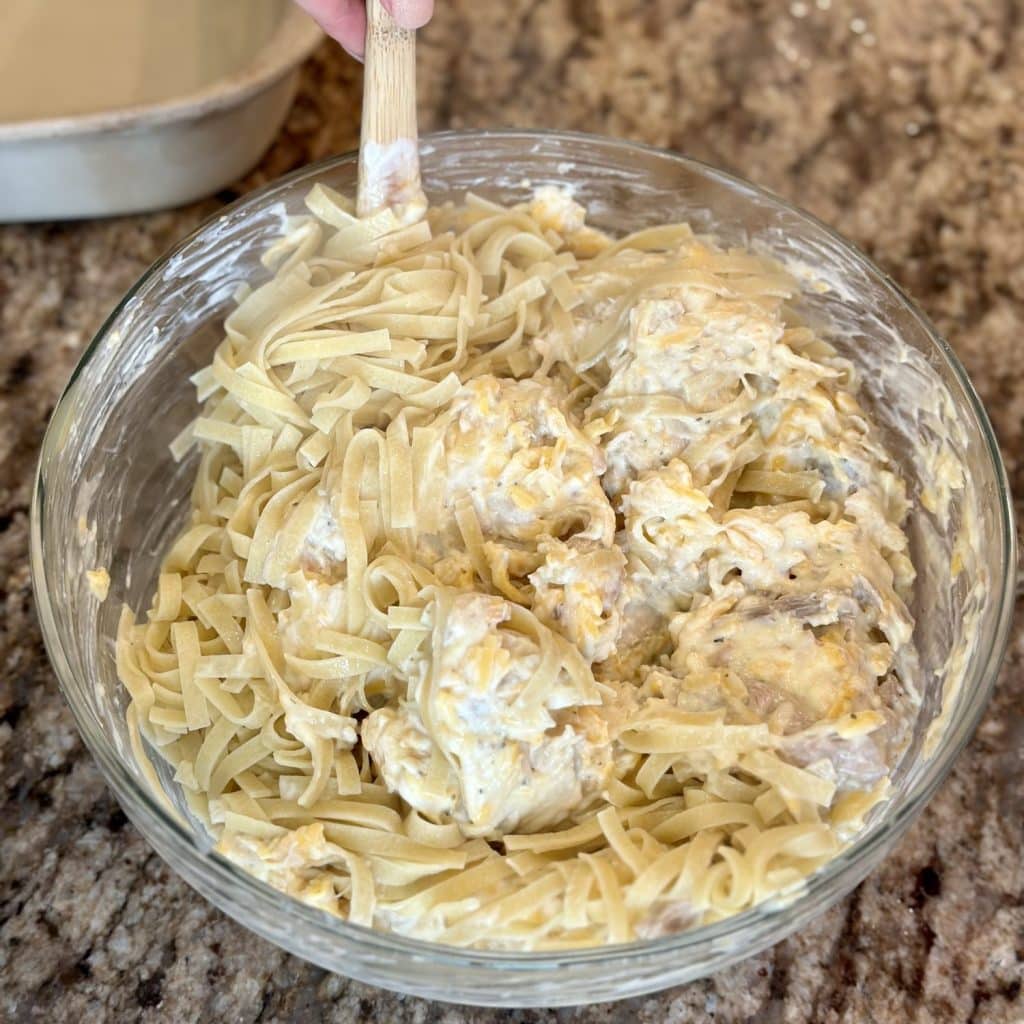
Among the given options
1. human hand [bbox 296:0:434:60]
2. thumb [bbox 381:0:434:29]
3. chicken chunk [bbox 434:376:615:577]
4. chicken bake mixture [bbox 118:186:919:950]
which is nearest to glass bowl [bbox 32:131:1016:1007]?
chicken bake mixture [bbox 118:186:919:950]

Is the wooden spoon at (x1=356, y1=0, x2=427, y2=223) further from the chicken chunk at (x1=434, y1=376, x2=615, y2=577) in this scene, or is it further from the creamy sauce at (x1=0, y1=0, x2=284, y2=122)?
the creamy sauce at (x1=0, y1=0, x2=284, y2=122)

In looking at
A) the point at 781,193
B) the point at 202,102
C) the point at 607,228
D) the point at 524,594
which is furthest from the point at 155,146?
the point at 781,193

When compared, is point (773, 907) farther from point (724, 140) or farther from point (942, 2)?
point (942, 2)

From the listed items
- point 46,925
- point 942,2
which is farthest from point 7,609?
point 942,2

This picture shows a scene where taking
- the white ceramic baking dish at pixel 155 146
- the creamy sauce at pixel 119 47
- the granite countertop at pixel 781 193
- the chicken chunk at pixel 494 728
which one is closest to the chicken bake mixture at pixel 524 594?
the chicken chunk at pixel 494 728

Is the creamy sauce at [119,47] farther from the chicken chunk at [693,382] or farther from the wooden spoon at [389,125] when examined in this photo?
the chicken chunk at [693,382]
